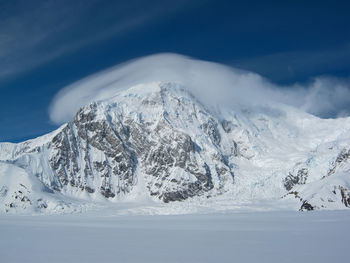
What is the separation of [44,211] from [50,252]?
492ft

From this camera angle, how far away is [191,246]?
32438 mm

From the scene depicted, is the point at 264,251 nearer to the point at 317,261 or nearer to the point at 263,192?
the point at 317,261

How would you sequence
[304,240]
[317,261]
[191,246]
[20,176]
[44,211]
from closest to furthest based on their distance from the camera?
[317,261]
[191,246]
[304,240]
[44,211]
[20,176]

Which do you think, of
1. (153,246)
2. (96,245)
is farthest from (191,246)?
(96,245)

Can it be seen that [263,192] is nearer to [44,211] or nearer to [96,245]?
[44,211]

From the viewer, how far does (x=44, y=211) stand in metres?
168

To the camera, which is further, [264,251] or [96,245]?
[96,245]

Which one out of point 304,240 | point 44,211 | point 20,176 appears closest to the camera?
point 304,240

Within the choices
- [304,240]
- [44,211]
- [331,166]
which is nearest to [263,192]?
A: [331,166]

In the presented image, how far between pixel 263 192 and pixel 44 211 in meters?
112

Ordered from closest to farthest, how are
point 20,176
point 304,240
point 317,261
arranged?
point 317,261, point 304,240, point 20,176

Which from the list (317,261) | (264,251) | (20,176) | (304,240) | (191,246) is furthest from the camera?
(20,176)

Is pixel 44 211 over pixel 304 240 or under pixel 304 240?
under

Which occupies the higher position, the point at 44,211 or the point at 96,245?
the point at 96,245
